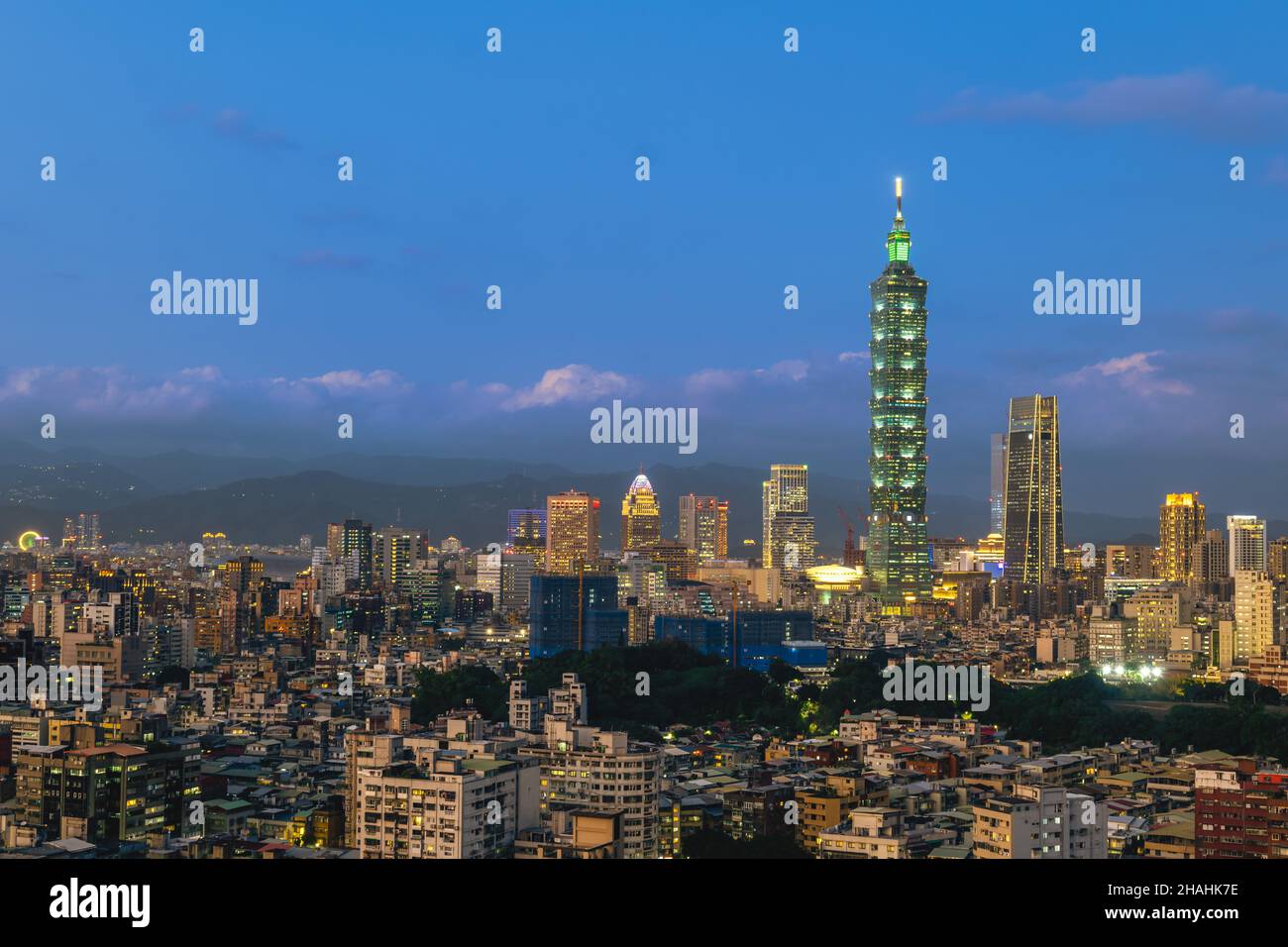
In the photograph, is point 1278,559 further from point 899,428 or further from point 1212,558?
point 899,428

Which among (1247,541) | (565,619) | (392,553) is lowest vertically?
(565,619)

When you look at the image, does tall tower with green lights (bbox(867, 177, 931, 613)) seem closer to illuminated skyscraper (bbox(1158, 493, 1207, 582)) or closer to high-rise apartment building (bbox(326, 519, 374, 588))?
illuminated skyscraper (bbox(1158, 493, 1207, 582))

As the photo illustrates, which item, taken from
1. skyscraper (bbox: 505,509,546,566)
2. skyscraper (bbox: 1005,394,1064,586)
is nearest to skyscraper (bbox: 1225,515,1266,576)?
skyscraper (bbox: 1005,394,1064,586)

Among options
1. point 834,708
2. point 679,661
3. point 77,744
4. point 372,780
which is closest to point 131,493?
point 679,661

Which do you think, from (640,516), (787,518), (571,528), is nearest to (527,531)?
(640,516)

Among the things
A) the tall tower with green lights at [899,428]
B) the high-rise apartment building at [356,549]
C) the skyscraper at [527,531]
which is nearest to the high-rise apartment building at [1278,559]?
the tall tower with green lights at [899,428]
